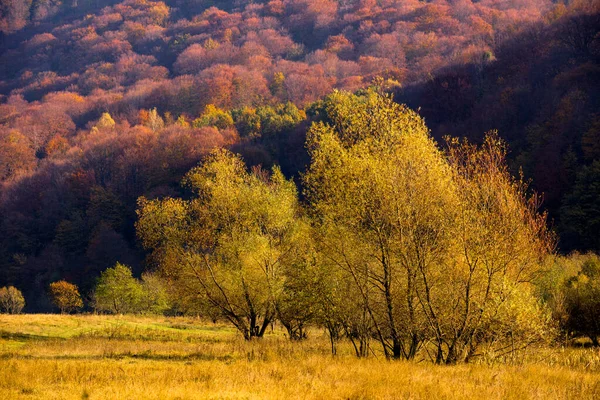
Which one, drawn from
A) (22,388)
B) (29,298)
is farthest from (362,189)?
(29,298)

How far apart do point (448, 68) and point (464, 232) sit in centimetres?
10867

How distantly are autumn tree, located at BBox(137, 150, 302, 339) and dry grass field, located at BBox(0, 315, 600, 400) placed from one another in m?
5.63

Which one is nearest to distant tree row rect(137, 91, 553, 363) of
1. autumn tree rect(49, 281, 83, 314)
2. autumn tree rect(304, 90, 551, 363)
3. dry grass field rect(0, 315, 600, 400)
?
autumn tree rect(304, 90, 551, 363)

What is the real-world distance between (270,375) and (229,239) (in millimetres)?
14590

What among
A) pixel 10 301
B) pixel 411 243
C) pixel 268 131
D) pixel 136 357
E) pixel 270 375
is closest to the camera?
pixel 270 375

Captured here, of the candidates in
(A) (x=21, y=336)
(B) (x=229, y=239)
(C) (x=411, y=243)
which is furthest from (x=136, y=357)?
(C) (x=411, y=243)

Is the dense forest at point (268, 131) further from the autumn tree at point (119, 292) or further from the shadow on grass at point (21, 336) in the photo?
the shadow on grass at point (21, 336)

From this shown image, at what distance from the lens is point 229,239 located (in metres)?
31.3

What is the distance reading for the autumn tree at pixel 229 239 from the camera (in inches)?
1209

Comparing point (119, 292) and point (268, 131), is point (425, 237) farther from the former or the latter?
point (268, 131)

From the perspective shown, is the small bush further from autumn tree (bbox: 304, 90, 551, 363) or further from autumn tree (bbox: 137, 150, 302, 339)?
autumn tree (bbox: 304, 90, 551, 363)

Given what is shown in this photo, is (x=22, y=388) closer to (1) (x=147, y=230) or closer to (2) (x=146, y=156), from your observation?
(1) (x=147, y=230)

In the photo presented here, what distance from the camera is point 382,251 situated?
20750 mm

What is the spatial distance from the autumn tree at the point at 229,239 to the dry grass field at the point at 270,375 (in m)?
5.63
